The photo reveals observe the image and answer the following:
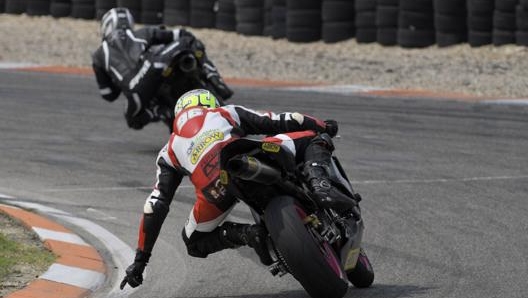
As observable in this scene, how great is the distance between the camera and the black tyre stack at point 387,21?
19797mm

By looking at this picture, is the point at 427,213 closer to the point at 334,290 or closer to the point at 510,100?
the point at 334,290

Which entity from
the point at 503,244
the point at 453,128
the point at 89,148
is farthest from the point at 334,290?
the point at 453,128

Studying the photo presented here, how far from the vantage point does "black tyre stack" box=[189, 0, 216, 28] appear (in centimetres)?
2353

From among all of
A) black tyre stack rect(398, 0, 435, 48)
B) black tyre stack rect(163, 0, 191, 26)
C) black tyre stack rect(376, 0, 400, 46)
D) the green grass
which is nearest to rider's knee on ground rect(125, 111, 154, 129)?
the green grass

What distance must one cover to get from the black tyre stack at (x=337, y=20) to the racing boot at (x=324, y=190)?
47.2ft

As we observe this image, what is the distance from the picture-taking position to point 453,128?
529 inches

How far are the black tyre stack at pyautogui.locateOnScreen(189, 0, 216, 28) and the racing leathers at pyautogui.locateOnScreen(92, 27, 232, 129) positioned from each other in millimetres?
11116

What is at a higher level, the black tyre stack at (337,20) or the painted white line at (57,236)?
the painted white line at (57,236)

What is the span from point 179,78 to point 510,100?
216 inches

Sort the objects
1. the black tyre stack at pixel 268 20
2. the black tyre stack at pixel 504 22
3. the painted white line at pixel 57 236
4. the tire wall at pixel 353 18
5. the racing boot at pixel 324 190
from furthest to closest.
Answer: the black tyre stack at pixel 268 20
the tire wall at pixel 353 18
the black tyre stack at pixel 504 22
the painted white line at pixel 57 236
the racing boot at pixel 324 190

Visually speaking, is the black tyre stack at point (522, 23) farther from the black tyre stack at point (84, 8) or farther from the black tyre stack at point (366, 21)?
the black tyre stack at point (84, 8)

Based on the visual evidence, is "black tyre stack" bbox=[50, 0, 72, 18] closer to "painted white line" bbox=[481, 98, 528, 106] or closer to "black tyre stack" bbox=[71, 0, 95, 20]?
"black tyre stack" bbox=[71, 0, 95, 20]

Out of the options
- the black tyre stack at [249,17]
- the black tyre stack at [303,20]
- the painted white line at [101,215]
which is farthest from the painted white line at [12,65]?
the painted white line at [101,215]

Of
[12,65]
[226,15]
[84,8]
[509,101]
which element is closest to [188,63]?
[509,101]
